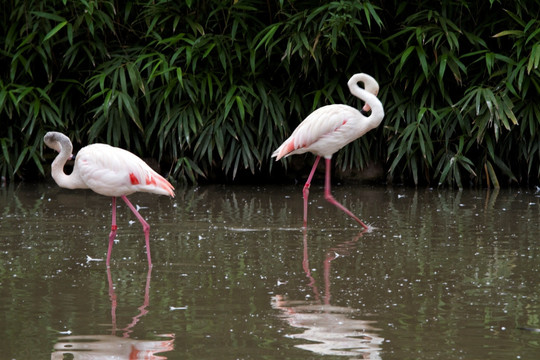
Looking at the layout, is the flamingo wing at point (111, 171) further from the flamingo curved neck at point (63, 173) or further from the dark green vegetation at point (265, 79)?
the dark green vegetation at point (265, 79)

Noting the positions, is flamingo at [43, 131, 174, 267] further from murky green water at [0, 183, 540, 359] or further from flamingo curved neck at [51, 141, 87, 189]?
murky green water at [0, 183, 540, 359]

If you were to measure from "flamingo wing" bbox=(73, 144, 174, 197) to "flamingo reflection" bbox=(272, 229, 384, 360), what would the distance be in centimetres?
143

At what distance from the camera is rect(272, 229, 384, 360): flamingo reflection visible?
12.2 feet

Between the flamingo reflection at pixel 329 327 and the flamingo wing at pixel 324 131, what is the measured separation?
2393mm

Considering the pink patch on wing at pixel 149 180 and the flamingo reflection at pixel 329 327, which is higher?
the pink patch on wing at pixel 149 180

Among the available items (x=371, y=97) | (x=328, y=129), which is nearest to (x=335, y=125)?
(x=328, y=129)

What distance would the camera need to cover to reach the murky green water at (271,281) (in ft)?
12.5

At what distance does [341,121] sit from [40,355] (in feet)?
12.8

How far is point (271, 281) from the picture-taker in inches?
195

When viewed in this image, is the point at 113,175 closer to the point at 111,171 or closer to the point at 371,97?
the point at 111,171

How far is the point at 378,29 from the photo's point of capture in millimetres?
9203

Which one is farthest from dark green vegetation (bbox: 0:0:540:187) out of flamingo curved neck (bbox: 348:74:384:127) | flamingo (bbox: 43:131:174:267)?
flamingo (bbox: 43:131:174:267)

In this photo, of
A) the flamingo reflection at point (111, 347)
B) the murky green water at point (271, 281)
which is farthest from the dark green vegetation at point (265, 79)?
the flamingo reflection at point (111, 347)

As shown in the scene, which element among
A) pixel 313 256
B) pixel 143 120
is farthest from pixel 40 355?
pixel 143 120
